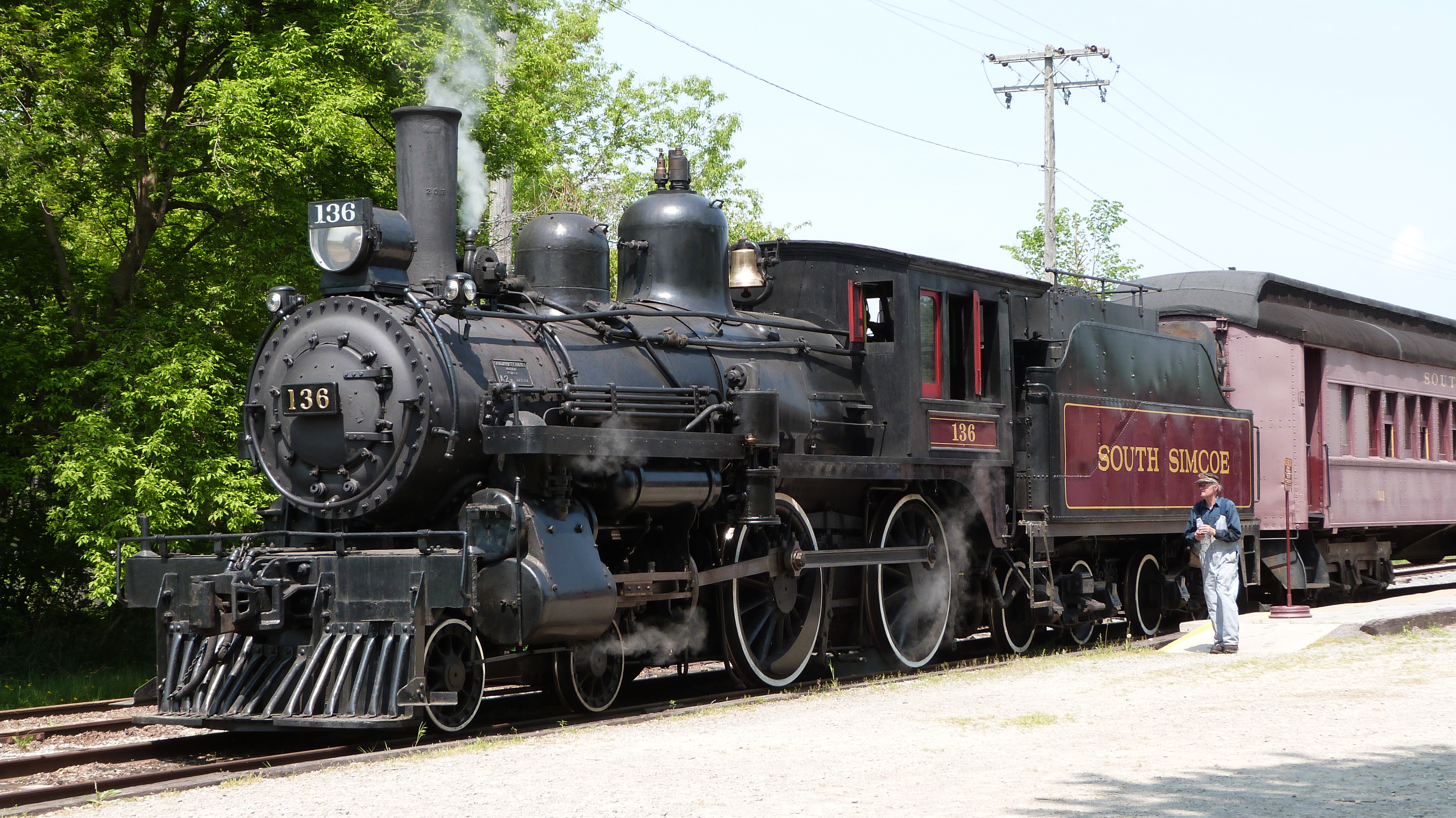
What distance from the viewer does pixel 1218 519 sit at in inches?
480

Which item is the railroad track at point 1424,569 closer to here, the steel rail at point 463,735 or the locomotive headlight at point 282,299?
the steel rail at point 463,735

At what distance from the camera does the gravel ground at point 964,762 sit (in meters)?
5.53

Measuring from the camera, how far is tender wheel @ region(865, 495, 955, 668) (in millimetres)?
11352

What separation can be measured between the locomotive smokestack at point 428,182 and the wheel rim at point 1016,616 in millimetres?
5634

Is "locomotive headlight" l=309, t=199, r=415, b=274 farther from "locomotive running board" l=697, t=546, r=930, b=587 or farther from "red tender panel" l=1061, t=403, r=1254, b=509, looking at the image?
"red tender panel" l=1061, t=403, r=1254, b=509

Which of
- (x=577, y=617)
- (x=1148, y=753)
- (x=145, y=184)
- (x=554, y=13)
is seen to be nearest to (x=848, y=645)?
(x=577, y=617)

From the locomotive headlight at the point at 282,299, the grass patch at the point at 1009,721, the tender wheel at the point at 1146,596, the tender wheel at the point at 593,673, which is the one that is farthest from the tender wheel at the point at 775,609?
the tender wheel at the point at 1146,596

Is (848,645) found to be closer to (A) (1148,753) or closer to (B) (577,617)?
(B) (577,617)

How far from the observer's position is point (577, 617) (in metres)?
8.05

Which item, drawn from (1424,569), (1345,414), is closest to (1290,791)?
(1345,414)

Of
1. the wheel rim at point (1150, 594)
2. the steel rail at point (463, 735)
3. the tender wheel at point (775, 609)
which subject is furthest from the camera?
the wheel rim at point (1150, 594)

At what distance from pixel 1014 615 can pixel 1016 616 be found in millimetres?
20

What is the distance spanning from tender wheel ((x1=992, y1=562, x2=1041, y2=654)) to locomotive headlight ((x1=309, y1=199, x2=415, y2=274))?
5991 millimetres

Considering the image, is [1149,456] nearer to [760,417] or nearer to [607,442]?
[760,417]
